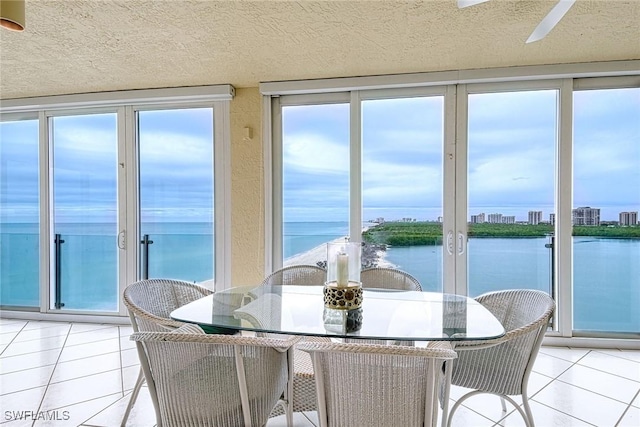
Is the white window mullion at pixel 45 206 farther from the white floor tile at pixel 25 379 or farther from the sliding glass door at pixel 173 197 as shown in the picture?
the white floor tile at pixel 25 379

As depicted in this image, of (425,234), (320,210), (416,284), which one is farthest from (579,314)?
(320,210)

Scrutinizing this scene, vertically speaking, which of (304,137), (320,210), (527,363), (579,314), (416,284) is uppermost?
(304,137)

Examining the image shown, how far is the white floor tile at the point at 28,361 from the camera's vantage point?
2.66m

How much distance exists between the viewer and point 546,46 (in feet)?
8.59

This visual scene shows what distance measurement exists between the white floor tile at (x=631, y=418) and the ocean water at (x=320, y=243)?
1168mm

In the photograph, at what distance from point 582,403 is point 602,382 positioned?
1.41ft

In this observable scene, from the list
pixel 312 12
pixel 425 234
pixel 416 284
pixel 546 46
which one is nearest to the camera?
pixel 312 12

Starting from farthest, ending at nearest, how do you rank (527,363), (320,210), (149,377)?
(320,210) < (527,363) < (149,377)

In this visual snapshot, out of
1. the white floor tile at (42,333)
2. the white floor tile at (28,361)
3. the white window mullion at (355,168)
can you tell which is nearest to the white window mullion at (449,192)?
the white window mullion at (355,168)

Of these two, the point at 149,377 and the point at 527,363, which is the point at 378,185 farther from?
the point at 149,377

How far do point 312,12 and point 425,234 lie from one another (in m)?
2.19

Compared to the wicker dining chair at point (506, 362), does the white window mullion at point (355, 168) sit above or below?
above

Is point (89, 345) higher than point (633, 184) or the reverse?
the reverse

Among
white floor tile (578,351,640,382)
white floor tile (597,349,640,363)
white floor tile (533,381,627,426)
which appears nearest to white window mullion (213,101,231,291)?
white floor tile (533,381,627,426)
